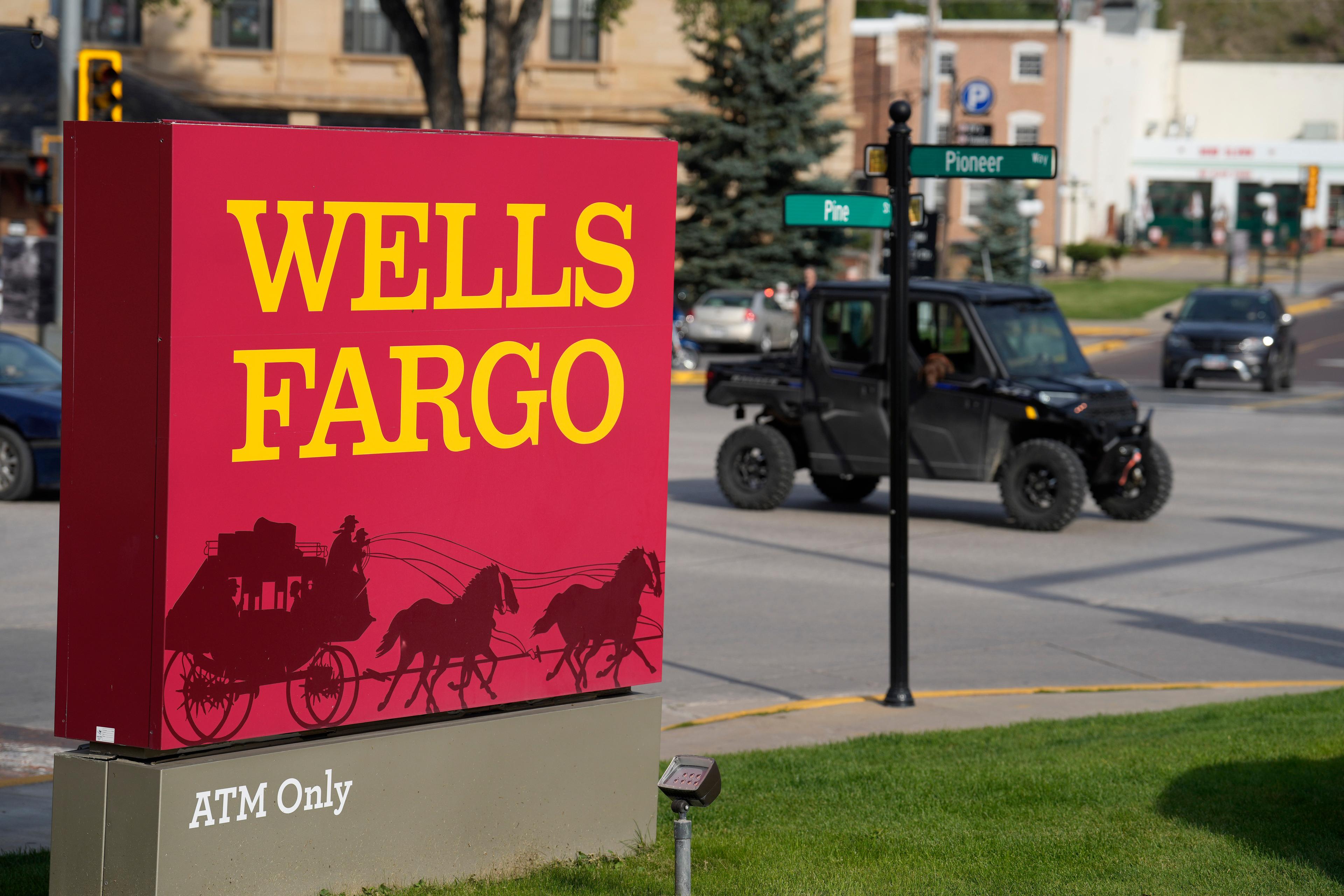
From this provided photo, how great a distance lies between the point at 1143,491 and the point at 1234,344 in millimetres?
16101

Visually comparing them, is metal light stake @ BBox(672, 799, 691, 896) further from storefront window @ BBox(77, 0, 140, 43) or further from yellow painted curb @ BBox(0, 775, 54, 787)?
storefront window @ BBox(77, 0, 140, 43)

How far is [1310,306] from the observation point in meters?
54.4

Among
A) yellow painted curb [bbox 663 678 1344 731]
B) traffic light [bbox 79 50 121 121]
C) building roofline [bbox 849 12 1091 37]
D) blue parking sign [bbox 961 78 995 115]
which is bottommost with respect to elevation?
yellow painted curb [bbox 663 678 1344 731]

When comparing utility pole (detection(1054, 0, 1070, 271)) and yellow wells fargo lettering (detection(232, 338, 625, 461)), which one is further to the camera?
utility pole (detection(1054, 0, 1070, 271))

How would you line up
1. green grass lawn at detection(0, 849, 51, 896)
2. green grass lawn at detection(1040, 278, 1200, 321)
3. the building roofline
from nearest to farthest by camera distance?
green grass lawn at detection(0, 849, 51, 896), green grass lawn at detection(1040, 278, 1200, 321), the building roofline

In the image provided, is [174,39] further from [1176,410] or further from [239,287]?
[239,287]

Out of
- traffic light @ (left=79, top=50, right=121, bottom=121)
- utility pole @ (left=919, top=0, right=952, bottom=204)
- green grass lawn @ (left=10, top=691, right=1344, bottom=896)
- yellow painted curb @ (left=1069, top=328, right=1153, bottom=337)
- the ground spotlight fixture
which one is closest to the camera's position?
the ground spotlight fixture

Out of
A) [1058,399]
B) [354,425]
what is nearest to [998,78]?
[1058,399]

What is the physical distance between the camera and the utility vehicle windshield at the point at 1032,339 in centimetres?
1595

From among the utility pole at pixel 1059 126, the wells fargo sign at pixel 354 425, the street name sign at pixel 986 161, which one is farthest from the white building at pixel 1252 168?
the wells fargo sign at pixel 354 425

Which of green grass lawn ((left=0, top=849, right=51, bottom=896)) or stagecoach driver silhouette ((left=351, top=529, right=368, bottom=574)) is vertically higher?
stagecoach driver silhouette ((left=351, top=529, right=368, bottom=574))

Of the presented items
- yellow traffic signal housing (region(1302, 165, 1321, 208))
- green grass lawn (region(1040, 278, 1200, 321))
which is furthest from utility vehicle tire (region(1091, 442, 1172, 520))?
yellow traffic signal housing (region(1302, 165, 1321, 208))

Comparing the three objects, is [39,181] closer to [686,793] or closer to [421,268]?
[421,268]

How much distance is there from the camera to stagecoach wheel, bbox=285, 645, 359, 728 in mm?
4996
